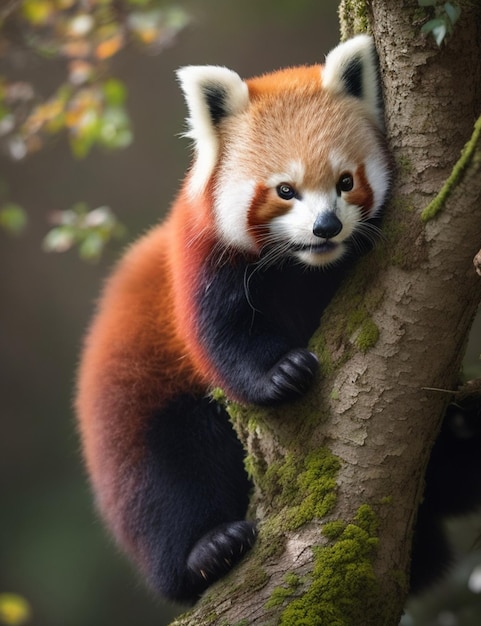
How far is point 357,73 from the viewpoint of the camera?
2.91m

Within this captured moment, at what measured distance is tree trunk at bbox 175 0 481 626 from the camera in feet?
8.40

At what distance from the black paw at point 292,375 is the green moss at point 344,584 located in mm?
453

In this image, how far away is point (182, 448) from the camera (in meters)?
3.60

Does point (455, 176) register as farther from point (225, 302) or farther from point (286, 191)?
point (225, 302)

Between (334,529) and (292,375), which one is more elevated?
(292,375)

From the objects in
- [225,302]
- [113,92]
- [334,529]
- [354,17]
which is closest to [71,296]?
[113,92]

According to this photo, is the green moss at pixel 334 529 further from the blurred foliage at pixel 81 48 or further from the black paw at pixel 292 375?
the blurred foliage at pixel 81 48

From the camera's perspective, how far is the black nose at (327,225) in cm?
270

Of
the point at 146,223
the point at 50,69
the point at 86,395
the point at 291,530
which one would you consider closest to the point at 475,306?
the point at 291,530

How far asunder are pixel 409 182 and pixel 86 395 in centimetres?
196

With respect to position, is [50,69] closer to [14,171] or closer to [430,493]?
[14,171]

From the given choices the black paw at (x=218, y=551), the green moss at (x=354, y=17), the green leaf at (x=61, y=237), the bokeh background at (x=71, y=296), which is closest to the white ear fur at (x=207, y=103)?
the green moss at (x=354, y=17)

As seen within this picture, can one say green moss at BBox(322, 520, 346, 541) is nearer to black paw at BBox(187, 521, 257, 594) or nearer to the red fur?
black paw at BBox(187, 521, 257, 594)

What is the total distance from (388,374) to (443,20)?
1.09m
